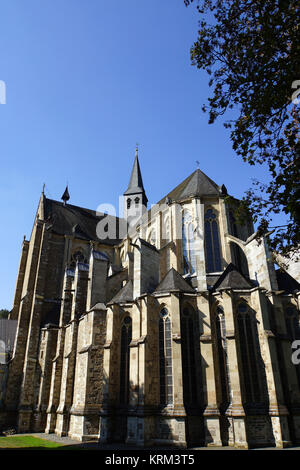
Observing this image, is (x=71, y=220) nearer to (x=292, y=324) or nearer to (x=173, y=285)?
(x=173, y=285)

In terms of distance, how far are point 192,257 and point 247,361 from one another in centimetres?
874

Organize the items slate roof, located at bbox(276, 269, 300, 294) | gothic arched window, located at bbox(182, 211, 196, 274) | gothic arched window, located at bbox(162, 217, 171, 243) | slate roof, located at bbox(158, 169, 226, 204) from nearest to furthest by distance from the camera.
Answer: slate roof, located at bbox(276, 269, 300, 294)
gothic arched window, located at bbox(182, 211, 196, 274)
slate roof, located at bbox(158, 169, 226, 204)
gothic arched window, located at bbox(162, 217, 171, 243)

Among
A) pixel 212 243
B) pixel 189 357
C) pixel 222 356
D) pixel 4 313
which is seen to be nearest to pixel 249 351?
pixel 222 356

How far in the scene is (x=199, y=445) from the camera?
1431cm

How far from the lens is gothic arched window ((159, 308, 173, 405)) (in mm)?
15438

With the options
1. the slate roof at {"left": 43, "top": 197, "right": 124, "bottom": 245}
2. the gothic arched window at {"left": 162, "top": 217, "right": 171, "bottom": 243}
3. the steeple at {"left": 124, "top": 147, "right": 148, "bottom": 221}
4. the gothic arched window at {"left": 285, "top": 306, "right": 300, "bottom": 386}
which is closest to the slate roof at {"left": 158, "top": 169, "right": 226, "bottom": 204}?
the gothic arched window at {"left": 162, "top": 217, "right": 171, "bottom": 243}

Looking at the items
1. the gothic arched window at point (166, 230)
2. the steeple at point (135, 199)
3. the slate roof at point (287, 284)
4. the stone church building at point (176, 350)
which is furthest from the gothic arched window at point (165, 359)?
the steeple at point (135, 199)

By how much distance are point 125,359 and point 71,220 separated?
2073 cm

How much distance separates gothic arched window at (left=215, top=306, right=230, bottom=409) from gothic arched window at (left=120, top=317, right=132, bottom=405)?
4833 millimetres

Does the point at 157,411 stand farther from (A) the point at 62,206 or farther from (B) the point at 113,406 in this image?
(A) the point at 62,206

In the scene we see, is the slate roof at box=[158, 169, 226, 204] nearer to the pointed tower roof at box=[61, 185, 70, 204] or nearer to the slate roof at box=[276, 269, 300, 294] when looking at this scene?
the slate roof at box=[276, 269, 300, 294]
